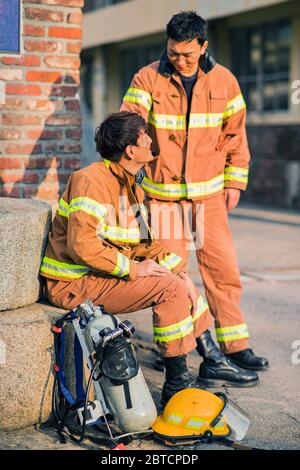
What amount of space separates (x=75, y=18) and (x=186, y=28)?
44.0 inches

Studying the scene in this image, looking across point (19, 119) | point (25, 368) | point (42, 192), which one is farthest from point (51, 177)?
point (25, 368)

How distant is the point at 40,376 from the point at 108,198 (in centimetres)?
94

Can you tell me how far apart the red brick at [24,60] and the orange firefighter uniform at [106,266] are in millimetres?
1425

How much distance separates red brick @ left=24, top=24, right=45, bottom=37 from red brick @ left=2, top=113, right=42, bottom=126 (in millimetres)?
527

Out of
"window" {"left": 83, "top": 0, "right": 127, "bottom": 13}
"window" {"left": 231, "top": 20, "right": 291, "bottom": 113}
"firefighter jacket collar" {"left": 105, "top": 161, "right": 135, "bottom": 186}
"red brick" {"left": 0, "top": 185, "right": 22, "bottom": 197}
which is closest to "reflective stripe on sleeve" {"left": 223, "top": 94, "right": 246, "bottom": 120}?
"firefighter jacket collar" {"left": 105, "top": 161, "right": 135, "bottom": 186}

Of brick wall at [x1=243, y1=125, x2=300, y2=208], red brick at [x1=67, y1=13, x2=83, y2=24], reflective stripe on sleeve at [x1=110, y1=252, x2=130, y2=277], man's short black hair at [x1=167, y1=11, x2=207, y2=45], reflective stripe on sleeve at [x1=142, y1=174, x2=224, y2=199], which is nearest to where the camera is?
reflective stripe on sleeve at [x1=110, y1=252, x2=130, y2=277]

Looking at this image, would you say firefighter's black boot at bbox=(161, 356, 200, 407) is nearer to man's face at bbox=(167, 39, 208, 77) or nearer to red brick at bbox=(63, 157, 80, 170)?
man's face at bbox=(167, 39, 208, 77)

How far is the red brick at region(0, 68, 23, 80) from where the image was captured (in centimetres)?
520

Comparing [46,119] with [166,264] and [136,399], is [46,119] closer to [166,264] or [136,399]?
[166,264]

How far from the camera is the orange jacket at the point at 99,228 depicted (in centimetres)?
392

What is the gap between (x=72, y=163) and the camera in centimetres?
557

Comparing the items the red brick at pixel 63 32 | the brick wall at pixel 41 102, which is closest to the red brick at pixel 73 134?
the brick wall at pixel 41 102

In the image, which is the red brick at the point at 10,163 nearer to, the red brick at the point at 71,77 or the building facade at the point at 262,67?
the red brick at the point at 71,77

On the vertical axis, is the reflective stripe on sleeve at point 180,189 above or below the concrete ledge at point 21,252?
above
